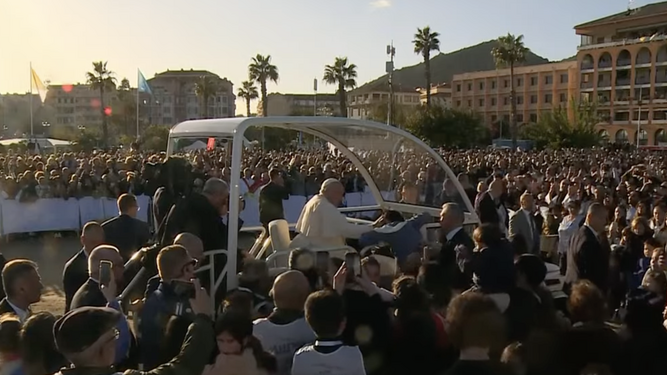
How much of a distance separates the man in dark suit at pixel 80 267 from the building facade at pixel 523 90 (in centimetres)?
8630

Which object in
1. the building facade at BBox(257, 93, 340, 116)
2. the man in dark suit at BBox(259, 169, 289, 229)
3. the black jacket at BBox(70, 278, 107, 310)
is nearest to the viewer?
the black jacket at BBox(70, 278, 107, 310)

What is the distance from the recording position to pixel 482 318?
3.43m

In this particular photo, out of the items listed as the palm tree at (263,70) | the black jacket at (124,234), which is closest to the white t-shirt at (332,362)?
the black jacket at (124,234)

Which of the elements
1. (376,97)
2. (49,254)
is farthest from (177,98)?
(49,254)

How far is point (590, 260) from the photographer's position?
5.90 meters

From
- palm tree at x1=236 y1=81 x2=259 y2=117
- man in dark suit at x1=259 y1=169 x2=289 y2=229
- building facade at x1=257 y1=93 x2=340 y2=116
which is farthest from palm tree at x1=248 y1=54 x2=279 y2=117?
man in dark suit at x1=259 y1=169 x2=289 y2=229

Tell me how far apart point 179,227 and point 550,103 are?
293 ft

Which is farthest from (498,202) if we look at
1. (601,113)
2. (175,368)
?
(601,113)

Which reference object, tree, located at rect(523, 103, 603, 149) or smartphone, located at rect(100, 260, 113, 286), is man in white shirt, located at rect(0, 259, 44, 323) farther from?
tree, located at rect(523, 103, 603, 149)

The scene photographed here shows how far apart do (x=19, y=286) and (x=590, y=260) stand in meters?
4.65

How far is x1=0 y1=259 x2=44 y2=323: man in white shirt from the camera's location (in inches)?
162

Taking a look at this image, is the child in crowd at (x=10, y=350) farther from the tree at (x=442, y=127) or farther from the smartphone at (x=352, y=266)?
the tree at (x=442, y=127)

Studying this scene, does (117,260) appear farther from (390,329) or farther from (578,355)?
(578,355)

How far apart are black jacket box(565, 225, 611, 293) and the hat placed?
435 cm
